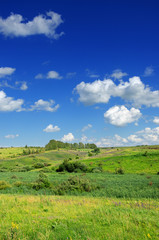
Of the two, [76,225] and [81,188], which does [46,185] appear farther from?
[76,225]

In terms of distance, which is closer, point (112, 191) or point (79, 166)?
point (112, 191)

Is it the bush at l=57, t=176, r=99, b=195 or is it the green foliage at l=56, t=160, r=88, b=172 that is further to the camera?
the green foliage at l=56, t=160, r=88, b=172

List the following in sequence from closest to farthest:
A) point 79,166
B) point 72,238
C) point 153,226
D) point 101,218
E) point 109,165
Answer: point 72,238 < point 153,226 < point 101,218 < point 79,166 < point 109,165

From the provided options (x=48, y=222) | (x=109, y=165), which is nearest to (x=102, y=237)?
(x=48, y=222)

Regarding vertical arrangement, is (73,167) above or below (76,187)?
below

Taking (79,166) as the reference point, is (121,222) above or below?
above

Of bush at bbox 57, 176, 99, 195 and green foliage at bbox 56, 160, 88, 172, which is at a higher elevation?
bush at bbox 57, 176, 99, 195

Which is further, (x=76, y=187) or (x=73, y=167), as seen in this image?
(x=73, y=167)

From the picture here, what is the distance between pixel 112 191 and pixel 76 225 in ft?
40.6

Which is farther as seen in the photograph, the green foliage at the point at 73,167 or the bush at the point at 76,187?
the green foliage at the point at 73,167

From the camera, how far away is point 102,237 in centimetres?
599

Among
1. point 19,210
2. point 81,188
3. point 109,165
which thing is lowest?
point 109,165

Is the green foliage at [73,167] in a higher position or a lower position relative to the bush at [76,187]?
lower

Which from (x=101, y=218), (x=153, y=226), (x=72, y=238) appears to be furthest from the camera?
(x=101, y=218)
